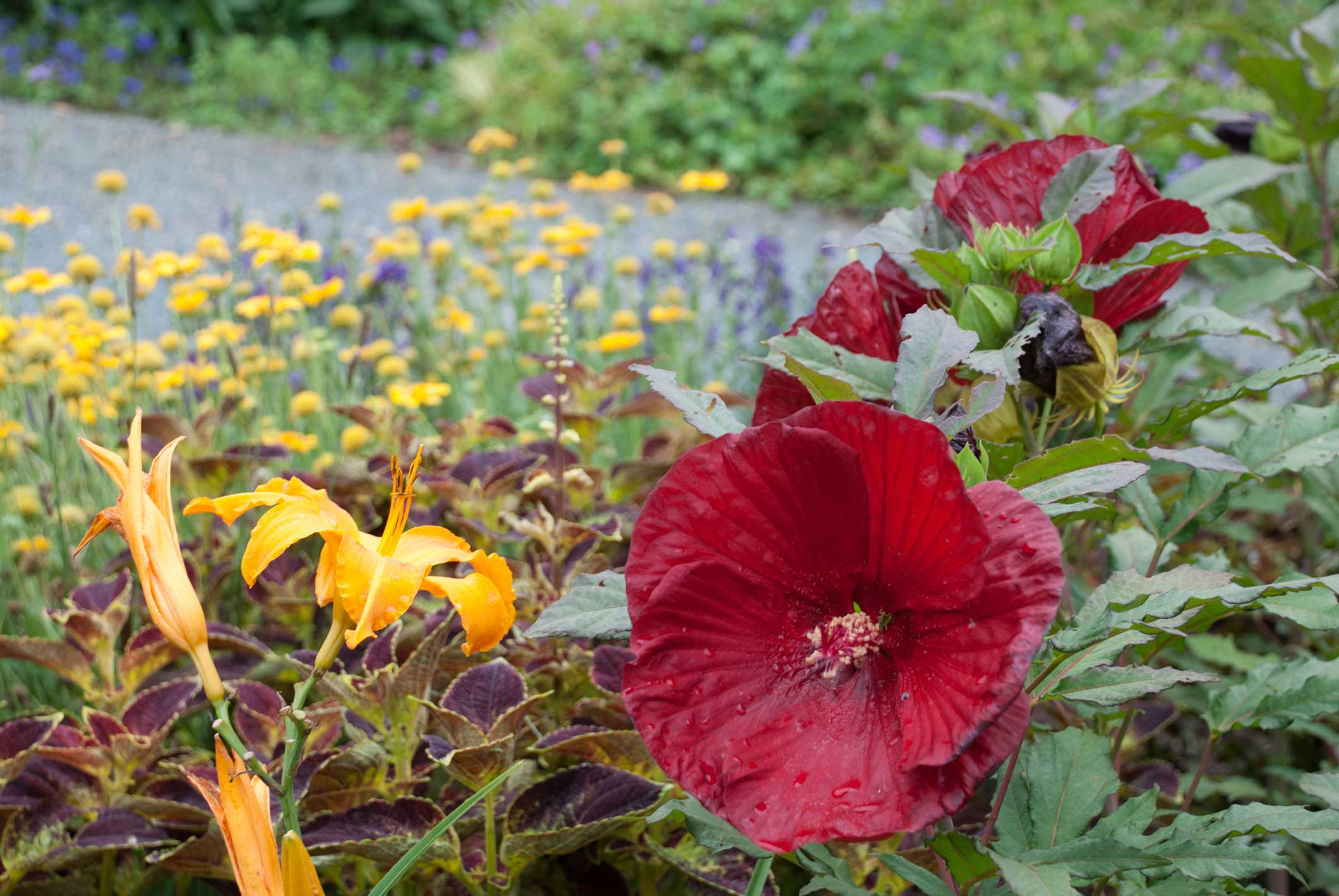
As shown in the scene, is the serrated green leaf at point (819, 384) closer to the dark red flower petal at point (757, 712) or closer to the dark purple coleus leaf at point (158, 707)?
the dark red flower petal at point (757, 712)

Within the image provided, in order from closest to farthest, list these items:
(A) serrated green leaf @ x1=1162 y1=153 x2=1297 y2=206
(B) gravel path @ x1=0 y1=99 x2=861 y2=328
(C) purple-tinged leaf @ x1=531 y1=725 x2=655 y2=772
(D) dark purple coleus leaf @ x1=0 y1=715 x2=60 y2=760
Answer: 1. (C) purple-tinged leaf @ x1=531 y1=725 x2=655 y2=772
2. (D) dark purple coleus leaf @ x1=0 y1=715 x2=60 y2=760
3. (A) serrated green leaf @ x1=1162 y1=153 x2=1297 y2=206
4. (B) gravel path @ x1=0 y1=99 x2=861 y2=328

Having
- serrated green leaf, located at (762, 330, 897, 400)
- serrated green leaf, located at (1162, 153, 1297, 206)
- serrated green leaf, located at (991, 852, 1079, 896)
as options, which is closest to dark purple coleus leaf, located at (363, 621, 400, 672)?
serrated green leaf, located at (762, 330, 897, 400)

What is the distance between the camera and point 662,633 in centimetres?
61

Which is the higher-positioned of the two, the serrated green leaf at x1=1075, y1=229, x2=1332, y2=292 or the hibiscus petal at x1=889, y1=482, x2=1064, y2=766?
the serrated green leaf at x1=1075, y1=229, x2=1332, y2=292

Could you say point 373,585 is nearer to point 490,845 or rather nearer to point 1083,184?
point 490,845

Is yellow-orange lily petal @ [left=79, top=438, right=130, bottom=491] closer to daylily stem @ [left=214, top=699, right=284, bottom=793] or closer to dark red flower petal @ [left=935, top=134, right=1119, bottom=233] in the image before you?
daylily stem @ [left=214, top=699, right=284, bottom=793]

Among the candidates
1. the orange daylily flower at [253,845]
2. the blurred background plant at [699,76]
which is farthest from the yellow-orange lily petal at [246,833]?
the blurred background plant at [699,76]

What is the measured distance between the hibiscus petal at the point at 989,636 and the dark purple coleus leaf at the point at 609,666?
0.51 meters

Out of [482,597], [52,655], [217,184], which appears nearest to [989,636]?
[482,597]

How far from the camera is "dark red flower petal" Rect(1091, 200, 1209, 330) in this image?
31.6 inches

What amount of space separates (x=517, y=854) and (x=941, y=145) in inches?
224

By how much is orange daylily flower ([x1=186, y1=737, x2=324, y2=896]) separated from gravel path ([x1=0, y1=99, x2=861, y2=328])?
14.9 feet

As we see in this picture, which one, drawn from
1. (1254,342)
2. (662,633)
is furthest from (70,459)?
(1254,342)

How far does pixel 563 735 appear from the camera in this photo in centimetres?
104
